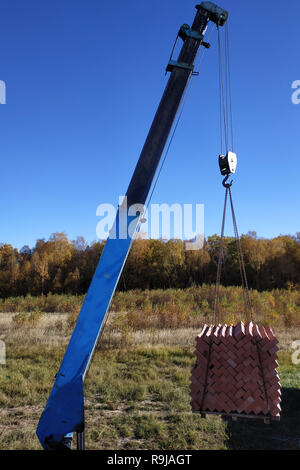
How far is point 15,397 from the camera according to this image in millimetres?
7691

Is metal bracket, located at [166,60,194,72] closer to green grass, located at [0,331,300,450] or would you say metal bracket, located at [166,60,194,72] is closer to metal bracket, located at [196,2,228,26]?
metal bracket, located at [196,2,228,26]

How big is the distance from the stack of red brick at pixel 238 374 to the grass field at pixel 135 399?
199 centimetres

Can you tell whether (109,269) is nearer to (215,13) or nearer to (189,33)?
(189,33)

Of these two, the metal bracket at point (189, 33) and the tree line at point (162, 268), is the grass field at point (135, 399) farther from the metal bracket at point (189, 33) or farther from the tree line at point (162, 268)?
the tree line at point (162, 268)

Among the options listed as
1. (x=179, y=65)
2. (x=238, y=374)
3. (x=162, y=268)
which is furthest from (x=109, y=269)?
(x=162, y=268)

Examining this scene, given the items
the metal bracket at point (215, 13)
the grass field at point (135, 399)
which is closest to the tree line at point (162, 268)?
the grass field at point (135, 399)

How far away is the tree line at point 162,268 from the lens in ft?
120

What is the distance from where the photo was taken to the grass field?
19.1ft

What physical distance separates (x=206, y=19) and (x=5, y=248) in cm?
4642

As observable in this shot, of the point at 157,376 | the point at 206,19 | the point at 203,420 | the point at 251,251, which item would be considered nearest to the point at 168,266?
the point at 251,251

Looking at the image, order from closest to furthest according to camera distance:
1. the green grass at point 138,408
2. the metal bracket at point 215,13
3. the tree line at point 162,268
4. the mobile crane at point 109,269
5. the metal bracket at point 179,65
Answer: the mobile crane at point 109,269 → the metal bracket at point 179,65 → the metal bracket at point 215,13 → the green grass at point 138,408 → the tree line at point 162,268

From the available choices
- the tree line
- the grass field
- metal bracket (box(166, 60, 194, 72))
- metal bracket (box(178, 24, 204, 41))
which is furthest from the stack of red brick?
the tree line

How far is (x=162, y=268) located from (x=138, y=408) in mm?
30448
